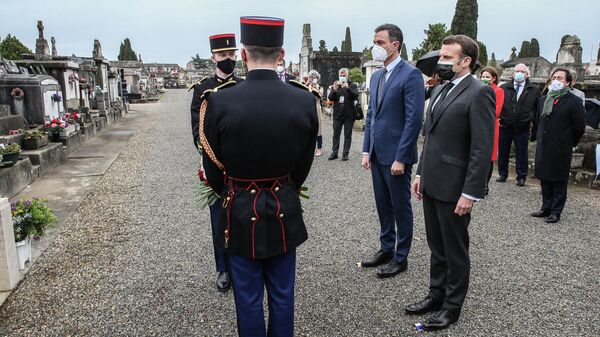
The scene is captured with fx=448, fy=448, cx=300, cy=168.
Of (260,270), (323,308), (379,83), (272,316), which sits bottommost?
(323,308)

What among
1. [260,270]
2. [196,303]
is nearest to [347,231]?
[196,303]

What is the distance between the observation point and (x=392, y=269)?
399cm

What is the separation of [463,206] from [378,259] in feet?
4.64

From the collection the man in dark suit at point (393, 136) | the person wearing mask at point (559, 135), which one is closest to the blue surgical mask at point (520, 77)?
the person wearing mask at point (559, 135)

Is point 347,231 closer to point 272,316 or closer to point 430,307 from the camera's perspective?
point 430,307

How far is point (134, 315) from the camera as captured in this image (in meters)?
3.39

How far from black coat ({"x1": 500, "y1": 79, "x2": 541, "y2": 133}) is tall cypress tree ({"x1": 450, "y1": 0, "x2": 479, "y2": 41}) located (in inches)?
935

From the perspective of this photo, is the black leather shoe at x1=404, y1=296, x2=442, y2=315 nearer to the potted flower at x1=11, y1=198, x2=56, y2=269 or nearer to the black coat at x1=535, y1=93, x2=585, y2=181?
the black coat at x1=535, y1=93, x2=585, y2=181

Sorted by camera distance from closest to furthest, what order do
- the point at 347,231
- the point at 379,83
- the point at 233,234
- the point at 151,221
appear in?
the point at 233,234 < the point at 379,83 < the point at 347,231 < the point at 151,221

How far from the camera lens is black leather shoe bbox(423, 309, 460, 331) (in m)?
3.16

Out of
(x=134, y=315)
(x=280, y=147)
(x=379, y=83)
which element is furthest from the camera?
(x=379, y=83)

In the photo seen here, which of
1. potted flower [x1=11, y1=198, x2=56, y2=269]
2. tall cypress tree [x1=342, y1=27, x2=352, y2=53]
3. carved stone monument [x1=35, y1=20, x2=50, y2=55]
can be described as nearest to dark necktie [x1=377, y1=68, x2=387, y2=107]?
potted flower [x1=11, y1=198, x2=56, y2=269]

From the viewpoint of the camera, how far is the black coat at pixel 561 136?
5.55 meters

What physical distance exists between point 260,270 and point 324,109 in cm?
1744
